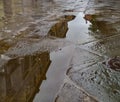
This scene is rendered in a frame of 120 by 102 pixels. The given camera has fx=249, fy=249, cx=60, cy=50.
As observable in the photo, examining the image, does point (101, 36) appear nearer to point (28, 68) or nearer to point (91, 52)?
point (91, 52)

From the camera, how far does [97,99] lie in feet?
10.1

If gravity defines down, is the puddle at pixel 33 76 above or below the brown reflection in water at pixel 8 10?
above

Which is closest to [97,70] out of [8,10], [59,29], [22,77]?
[22,77]

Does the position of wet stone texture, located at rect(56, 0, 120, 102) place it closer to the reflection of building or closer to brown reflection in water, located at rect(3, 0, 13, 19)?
the reflection of building

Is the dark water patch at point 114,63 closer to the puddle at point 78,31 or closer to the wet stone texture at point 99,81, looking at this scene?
the wet stone texture at point 99,81

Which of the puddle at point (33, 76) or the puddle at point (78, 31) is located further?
the puddle at point (78, 31)

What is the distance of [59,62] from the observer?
14.5 ft

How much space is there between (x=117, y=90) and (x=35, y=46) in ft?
8.01

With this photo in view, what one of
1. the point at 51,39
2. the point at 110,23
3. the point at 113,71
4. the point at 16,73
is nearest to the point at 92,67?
the point at 113,71

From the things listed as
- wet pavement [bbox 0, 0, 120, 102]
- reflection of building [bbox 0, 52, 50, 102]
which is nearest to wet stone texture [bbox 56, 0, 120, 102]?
wet pavement [bbox 0, 0, 120, 102]

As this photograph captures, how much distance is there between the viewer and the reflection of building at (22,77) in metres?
3.21

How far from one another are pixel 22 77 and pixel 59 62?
2.91ft

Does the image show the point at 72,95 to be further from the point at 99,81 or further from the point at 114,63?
the point at 114,63

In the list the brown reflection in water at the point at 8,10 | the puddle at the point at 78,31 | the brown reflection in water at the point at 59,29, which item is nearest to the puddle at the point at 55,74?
the puddle at the point at 78,31
